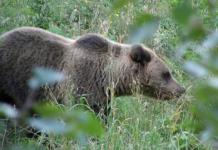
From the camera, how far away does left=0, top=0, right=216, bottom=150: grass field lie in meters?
5.11

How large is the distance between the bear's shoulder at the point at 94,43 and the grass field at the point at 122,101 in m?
0.38

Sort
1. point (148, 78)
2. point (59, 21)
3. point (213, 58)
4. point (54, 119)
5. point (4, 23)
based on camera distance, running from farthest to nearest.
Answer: point (59, 21) < point (4, 23) < point (148, 78) < point (213, 58) < point (54, 119)

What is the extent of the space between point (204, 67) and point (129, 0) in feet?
0.76

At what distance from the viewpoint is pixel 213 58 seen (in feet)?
3.65

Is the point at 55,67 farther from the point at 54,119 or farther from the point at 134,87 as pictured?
the point at 54,119

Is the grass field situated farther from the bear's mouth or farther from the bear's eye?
the bear's eye

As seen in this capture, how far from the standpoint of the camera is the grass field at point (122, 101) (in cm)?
511

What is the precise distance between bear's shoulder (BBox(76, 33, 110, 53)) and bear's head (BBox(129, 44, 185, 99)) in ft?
1.10

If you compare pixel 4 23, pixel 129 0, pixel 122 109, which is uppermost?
pixel 129 0

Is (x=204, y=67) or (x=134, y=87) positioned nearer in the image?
(x=204, y=67)

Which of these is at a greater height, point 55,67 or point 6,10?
point 6,10

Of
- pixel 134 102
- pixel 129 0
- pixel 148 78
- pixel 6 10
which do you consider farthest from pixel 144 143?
pixel 129 0

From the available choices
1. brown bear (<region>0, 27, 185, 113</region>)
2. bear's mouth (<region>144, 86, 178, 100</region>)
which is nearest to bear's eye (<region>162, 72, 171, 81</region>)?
brown bear (<region>0, 27, 185, 113</region>)

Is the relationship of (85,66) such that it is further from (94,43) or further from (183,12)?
(183,12)
